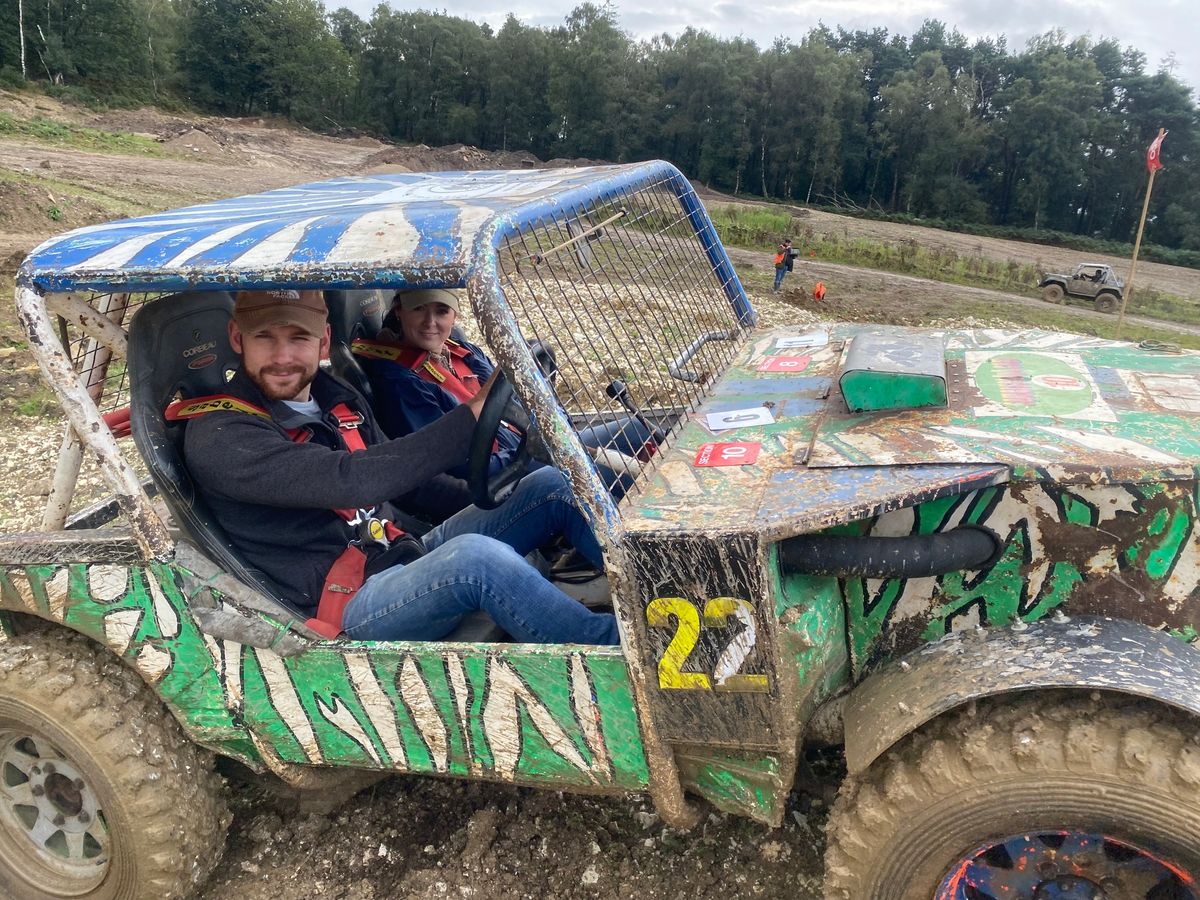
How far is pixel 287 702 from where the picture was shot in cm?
218

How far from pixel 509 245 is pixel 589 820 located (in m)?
1.79

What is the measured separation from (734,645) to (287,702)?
1176mm

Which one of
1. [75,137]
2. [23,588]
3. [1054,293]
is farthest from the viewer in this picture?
[75,137]

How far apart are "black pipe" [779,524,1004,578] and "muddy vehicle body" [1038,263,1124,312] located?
17469 millimetres

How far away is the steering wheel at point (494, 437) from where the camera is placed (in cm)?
203

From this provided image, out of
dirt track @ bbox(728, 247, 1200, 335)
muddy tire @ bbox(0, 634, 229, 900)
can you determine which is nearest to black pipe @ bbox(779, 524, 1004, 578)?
muddy tire @ bbox(0, 634, 229, 900)

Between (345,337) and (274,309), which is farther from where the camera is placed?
(345,337)

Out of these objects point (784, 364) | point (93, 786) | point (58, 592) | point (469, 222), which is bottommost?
point (93, 786)

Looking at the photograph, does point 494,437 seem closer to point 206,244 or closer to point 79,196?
point 206,244

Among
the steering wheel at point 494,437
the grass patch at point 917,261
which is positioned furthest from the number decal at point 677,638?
the grass patch at point 917,261

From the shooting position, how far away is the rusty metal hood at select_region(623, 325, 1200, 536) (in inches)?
68.8

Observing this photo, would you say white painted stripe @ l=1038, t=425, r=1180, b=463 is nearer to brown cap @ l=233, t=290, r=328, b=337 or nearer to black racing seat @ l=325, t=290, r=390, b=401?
brown cap @ l=233, t=290, r=328, b=337

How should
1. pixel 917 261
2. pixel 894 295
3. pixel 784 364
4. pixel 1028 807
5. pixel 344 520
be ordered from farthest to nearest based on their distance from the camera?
pixel 917 261, pixel 894 295, pixel 784 364, pixel 344 520, pixel 1028 807

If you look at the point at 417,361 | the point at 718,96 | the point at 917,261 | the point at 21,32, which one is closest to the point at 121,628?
the point at 417,361
